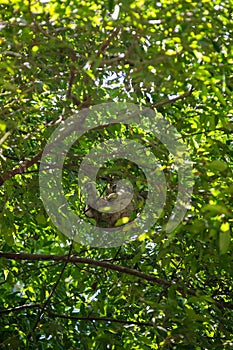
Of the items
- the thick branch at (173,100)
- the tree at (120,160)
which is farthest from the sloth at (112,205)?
the thick branch at (173,100)

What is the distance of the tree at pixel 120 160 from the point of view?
224cm

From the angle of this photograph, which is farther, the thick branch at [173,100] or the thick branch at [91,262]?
the thick branch at [91,262]

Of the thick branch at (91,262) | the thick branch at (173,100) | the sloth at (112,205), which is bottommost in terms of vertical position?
the thick branch at (91,262)

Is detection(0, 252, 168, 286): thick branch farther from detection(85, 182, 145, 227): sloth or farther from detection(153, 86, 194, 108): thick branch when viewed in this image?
detection(153, 86, 194, 108): thick branch

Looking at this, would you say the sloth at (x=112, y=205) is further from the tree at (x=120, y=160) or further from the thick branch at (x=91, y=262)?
the thick branch at (x=91, y=262)

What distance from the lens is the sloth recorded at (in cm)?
281

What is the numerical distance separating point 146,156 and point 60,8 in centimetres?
76

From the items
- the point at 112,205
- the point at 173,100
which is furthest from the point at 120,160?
the point at 173,100

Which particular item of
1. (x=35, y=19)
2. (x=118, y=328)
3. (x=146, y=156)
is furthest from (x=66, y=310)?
(x=35, y=19)

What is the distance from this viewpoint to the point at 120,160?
285 cm

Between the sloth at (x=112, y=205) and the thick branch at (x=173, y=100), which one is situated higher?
the thick branch at (x=173, y=100)

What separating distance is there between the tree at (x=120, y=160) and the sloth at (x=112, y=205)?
1.5 inches

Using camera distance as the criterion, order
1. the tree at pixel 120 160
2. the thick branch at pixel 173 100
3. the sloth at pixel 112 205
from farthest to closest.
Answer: the sloth at pixel 112 205 < the thick branch at pixel 173 100 < the tree at pixel 120 160

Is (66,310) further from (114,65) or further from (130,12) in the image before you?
(130,12)
